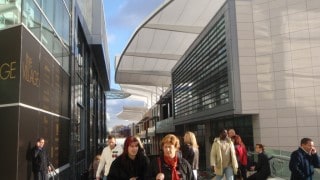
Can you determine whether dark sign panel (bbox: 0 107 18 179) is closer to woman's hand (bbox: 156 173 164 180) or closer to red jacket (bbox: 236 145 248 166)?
woman's hand (bbox: 156 173 164 180)

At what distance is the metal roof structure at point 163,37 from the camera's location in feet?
96.1

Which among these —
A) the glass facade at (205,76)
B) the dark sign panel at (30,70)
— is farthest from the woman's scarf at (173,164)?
the glass facade at (205,76)

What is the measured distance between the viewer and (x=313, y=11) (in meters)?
17.2

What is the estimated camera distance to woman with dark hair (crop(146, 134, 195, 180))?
193 inches

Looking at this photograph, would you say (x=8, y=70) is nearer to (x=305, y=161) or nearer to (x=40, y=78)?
(x=40, y=78)

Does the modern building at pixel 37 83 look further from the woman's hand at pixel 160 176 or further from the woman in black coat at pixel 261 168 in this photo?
the woman in black coat at pixel 261 168

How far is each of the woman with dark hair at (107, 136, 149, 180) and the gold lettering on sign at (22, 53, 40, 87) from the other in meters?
4.34

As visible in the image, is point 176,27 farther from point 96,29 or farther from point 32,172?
point 32,172

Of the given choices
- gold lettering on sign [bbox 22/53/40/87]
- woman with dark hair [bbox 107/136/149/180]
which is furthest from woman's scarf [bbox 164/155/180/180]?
gold lettering on sign [bbox 22/53/40/87]

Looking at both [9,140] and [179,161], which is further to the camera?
[9,140]

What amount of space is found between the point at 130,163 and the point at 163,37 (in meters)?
32.4

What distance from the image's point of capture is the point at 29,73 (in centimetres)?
950

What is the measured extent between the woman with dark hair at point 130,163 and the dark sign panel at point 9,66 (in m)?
4.02

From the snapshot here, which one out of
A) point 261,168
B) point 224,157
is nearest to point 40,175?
point 224,157
